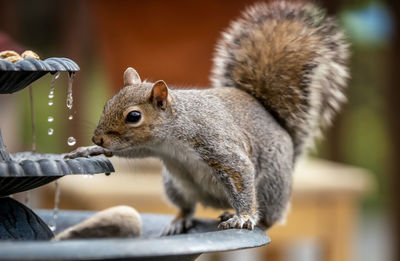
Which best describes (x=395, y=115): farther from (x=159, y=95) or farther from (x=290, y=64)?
(x=159, y=95)

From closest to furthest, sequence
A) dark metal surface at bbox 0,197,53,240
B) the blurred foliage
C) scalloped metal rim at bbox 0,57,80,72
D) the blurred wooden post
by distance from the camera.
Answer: scalloped metal rim at bbox 0,57,80,72 → dark metal surface at bbox 0,197,53,240 → the blurred wooden post → the blurred foliage

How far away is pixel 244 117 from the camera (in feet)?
4.07

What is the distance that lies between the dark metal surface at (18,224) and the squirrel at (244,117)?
140mm

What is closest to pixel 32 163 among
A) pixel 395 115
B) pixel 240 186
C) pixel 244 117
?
pixel 240 186

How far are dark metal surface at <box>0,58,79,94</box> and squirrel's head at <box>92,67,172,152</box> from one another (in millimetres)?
216

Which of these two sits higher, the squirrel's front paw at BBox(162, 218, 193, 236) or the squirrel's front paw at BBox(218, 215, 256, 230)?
the squirrel's front paw at BBox(218, 215, 256, 230)

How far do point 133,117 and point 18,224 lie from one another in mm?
271

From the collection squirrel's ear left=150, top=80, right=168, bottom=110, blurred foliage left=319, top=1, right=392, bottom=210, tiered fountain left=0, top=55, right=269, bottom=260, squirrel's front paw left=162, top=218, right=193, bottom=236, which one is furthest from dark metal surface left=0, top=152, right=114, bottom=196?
blurred foliage left=319, top=1, right=392, bottom=210

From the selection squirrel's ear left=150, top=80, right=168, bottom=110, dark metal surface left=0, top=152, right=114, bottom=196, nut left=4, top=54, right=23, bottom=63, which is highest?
nut left=4, top=54, right=23, bottom=63

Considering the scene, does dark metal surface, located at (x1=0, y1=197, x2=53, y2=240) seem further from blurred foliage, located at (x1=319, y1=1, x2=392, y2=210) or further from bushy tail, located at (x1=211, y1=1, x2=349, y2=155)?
blurred foliage, located at (x1=319, y1=1, x2=392, y2=210)

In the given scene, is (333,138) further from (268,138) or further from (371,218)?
(268,138)

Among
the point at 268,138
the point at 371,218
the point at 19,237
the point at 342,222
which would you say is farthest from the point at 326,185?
the point at 371,218

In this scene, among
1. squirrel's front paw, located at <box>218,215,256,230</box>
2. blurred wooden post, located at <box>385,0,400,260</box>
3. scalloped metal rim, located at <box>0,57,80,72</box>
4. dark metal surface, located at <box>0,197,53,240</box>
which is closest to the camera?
scalloped metal rim, located at <box>0,57,80,72</box>

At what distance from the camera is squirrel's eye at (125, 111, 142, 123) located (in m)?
1.10
